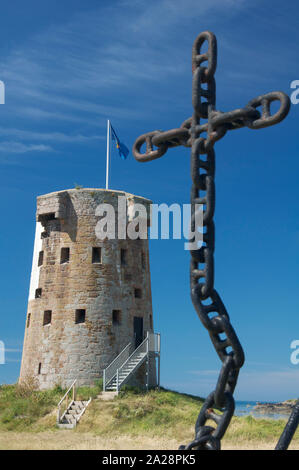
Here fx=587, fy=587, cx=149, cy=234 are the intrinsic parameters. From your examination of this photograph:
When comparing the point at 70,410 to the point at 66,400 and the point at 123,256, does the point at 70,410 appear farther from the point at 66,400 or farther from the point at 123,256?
the point at 123,256

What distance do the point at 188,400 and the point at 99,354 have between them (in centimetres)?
594

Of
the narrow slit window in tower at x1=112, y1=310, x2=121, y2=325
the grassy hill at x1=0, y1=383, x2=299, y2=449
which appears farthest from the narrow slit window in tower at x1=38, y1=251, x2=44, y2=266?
the grassy hill at x1=0, y1=383, x2=299, y2=449

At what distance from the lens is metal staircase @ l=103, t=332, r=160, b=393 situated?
33.7 meters

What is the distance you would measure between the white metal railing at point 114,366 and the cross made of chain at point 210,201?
88.5 ft

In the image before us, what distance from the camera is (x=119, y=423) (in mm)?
28344

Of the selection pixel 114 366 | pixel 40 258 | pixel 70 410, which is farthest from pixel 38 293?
pixel 70 410

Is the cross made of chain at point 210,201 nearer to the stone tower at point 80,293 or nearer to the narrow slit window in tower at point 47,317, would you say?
the stone tower at point 80,293

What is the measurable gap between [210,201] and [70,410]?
1023 inches

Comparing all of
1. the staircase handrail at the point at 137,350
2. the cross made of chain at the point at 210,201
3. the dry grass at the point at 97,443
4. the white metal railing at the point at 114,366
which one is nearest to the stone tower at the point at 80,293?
the white metal railing at the point at 114,366

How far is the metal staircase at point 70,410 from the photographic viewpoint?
29617 mm

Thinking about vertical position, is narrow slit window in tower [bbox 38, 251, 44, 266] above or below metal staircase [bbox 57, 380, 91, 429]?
above

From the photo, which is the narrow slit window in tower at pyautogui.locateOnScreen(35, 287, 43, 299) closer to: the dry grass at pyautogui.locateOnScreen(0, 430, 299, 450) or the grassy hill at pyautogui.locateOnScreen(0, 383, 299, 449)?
the grassy hill at pyautogui.locateOnScreen(0, 383, 299, 449)

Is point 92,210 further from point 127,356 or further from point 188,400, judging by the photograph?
point 188,400

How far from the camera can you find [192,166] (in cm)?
781
